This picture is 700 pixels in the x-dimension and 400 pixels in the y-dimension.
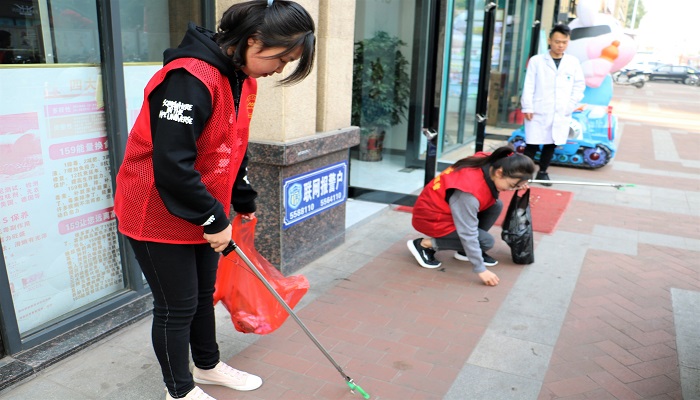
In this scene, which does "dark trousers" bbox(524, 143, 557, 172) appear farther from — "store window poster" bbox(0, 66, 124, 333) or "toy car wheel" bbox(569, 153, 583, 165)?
"store window poster" bbox(0, 66, 124, 333)

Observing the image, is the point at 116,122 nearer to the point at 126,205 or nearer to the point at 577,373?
the point at 126,205

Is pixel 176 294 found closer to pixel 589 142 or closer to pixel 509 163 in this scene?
pixel 509 163

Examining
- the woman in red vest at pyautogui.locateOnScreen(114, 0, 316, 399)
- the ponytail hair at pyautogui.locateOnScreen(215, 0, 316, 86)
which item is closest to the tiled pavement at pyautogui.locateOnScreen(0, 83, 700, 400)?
the woman in red vest at pyautogui.locateOnScreen(114, 0, 316, 399)

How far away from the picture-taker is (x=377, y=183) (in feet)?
20.6

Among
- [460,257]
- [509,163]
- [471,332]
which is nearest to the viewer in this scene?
[471,332]

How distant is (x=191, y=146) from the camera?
197 cm

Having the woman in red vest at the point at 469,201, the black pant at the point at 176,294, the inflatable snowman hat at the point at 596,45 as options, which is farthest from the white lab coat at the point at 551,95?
the black pant at the point at 176,294

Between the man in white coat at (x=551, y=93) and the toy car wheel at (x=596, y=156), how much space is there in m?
1.41

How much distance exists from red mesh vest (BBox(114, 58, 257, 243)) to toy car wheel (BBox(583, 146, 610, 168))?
7.25 metres

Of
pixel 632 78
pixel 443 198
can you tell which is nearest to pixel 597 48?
pixel 443 198

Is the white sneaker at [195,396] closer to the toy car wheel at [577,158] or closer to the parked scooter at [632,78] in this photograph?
the toy car wheel at [577,158]

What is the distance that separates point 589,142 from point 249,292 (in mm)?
6910

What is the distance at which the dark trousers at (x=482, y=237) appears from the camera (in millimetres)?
4398

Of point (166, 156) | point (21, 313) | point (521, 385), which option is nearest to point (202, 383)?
point (21, 313)
